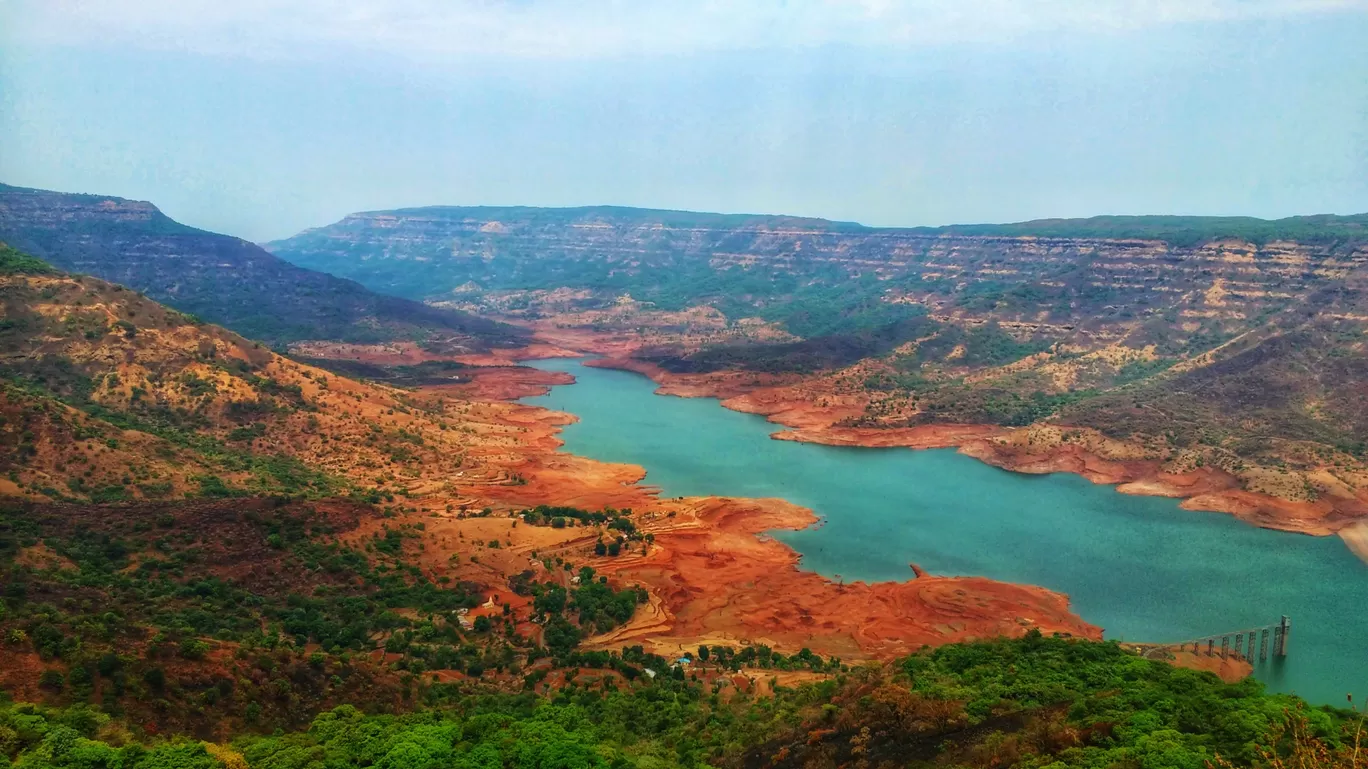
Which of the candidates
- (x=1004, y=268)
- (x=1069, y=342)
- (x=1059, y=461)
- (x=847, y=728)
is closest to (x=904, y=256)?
(x=1004, y=268)

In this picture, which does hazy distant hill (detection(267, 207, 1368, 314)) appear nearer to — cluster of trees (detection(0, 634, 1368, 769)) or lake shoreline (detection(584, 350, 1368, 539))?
lake shoreline (detection(584, 350, 1368, 539))

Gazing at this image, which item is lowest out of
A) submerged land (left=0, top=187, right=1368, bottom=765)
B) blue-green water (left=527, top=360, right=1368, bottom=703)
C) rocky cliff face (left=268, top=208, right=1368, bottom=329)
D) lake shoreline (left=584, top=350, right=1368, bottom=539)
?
blue-green water (left=527, top=360, right=1368, bottom=703)

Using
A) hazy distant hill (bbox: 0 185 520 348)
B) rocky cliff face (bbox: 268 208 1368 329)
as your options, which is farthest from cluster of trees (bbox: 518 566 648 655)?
hazy distant hill (bbox: 0 185 520 348)

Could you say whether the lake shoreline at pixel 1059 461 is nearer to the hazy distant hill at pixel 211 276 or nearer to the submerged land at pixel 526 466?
the submerged land at pixel 526 466

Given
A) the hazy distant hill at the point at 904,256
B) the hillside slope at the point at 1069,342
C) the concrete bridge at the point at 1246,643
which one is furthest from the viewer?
the hazy distant hill at the point at 904,256

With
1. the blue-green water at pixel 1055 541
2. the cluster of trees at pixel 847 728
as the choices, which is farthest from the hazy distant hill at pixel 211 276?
the cluster of trees at pixel 847 728

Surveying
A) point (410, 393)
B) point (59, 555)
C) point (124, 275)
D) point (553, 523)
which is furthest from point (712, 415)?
point (124, 275)

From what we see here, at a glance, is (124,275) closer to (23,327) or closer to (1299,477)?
(23,327)

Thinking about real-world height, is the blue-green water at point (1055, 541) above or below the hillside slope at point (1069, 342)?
below
